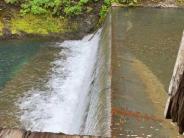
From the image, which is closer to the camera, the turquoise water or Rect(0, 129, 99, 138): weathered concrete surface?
Rect(0, 129, 99, 138): weathered concrete surface

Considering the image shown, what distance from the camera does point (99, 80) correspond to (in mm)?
7273

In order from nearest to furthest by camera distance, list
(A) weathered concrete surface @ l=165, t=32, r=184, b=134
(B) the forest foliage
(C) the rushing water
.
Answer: (A) weathered concrete surface @ l=165, t=32, r=184, b=134 → (C) the rushing water → (B) the forest foliage

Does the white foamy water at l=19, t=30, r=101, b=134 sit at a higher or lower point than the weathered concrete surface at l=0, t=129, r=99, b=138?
lower

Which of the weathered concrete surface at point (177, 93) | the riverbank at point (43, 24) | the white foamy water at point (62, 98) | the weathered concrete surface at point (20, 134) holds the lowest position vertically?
the white foamy water at point (62, 98)

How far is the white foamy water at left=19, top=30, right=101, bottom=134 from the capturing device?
288 inches

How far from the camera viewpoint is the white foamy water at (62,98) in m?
7.32

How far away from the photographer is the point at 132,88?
246 inches

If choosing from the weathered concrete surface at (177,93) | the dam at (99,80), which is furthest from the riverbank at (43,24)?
the weathered concrete surface at (177,93)

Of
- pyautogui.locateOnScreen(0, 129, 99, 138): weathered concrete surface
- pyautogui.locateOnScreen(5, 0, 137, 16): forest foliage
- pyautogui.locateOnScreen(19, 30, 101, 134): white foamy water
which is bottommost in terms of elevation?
pyautogui.locateOnScreen(19, 30, 101, 134): white foamy water

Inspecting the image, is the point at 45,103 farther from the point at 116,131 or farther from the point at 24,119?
the point at 116,131

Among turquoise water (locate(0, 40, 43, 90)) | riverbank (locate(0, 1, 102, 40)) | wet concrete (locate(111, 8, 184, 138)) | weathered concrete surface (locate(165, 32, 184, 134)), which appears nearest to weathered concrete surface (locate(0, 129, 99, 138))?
weathered concrete surface (locate(165, 32, 184, 134))

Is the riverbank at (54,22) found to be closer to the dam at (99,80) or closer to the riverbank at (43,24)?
the riverbank at (43,24)

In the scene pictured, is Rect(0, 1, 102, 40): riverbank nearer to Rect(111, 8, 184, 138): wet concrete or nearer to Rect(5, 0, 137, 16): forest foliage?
Rect(5, 0, 137, 16): forest foliage

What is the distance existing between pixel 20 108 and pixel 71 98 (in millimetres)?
992
